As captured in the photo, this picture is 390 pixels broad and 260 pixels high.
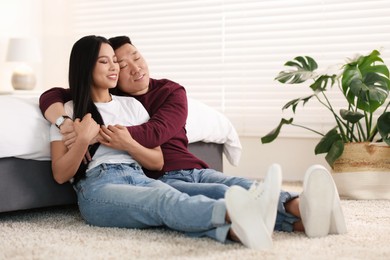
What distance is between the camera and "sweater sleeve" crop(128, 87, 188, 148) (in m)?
2.37

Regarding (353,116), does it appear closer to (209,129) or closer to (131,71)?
(209,129)

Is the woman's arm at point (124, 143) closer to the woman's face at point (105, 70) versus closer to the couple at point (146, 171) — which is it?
the couple at point (146, 171)

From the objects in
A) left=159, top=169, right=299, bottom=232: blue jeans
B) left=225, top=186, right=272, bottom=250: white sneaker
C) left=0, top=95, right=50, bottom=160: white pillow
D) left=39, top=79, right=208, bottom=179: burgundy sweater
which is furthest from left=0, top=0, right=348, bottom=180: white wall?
left=225, top=186, right=272, bottom=250: white sneaker

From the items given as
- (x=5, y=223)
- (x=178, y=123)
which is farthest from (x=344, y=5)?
(x=5, y=223)

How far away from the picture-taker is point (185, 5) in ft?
15.2

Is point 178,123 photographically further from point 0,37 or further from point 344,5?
point 0,37

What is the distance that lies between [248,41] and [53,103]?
218 cm

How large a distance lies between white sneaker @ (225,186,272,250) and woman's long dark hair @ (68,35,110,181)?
0.78 meters

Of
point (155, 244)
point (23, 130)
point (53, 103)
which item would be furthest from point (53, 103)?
point (155, 244)

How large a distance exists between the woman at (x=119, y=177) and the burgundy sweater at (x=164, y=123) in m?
0.05

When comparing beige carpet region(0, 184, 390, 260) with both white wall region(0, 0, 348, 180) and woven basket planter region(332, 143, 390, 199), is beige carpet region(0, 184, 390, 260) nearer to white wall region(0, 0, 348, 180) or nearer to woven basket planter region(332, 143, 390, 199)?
woven basket planter region(332, 143, 390, 199)

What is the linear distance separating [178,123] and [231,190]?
0.82 m

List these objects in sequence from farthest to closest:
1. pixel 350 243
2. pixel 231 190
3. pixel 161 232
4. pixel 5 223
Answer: pixel 5 223
pixel 161 232
pixel 350 243
pixel 231 190

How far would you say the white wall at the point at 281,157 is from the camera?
417 centimetres
